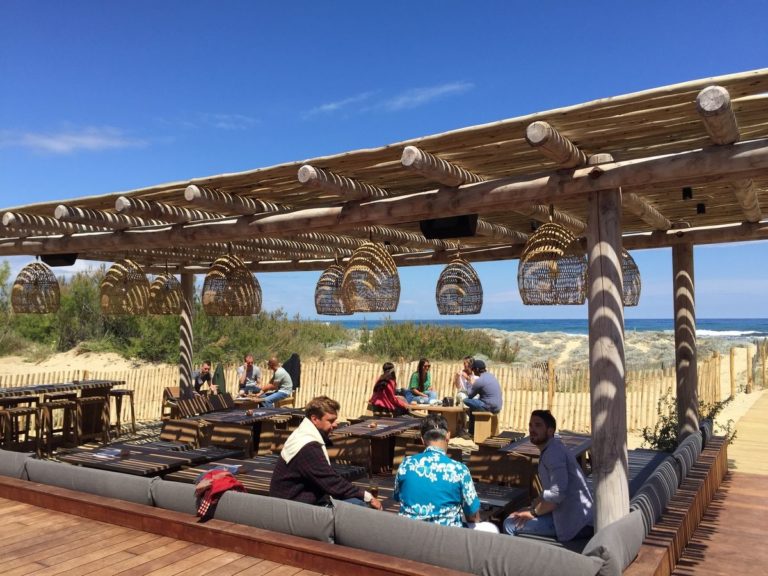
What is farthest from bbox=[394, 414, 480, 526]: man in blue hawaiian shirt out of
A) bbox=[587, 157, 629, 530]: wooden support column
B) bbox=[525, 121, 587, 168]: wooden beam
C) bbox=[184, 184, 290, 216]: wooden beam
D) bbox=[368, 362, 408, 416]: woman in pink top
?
bbox=[368, 362, 408, 416]: woman in pink top

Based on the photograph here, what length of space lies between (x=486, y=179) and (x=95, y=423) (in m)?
7.61

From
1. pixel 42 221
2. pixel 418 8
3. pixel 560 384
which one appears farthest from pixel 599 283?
pixel 418 8

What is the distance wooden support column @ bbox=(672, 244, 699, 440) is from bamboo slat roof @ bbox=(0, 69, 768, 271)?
24.0 inches

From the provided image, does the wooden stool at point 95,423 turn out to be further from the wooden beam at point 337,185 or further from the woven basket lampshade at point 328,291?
the wooden beam at point 337,185

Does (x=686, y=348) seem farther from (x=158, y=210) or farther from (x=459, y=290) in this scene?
(x=158, y=210)

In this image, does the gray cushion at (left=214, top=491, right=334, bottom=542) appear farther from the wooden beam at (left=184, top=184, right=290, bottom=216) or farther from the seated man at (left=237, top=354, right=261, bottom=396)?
the seated man at (left=237, top=354, right=261, bottom=396)

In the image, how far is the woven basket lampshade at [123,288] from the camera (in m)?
7.86

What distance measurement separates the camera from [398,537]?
11.9 ft

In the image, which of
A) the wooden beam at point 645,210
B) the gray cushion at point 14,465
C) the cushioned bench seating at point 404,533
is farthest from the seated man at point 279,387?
the wooden beam at point 645,210

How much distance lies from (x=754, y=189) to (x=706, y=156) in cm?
200

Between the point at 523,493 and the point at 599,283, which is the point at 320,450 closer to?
the point at 523,493

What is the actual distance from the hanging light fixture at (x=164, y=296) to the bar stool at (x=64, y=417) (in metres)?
1.69

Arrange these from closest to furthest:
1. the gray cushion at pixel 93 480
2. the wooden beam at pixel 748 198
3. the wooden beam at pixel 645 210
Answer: the gray cushion at pixel 93 480, the wooden beam at pixel 748 198, the wooden beam at pixel 645 210

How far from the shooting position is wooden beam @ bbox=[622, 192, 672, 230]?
17.7 ft
